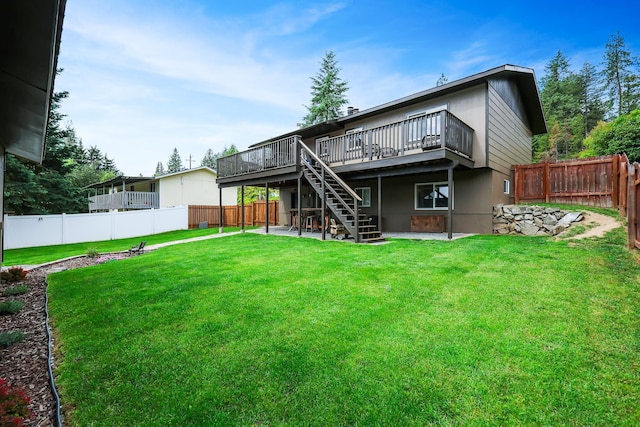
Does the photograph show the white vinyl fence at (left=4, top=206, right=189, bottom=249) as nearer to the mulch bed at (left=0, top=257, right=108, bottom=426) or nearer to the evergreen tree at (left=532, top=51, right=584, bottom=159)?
the mulch bed at (left=0, top=257, right=108, bottom=426)

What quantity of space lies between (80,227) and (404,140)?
15.8m

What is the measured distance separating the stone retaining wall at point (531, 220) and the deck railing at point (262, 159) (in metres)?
7.86

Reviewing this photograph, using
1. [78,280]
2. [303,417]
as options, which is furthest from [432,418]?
[78,280]

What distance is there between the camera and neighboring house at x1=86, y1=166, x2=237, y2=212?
2152cm

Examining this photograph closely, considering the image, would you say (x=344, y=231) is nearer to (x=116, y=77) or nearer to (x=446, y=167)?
(x=446, y=167)

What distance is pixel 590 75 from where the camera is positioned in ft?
109

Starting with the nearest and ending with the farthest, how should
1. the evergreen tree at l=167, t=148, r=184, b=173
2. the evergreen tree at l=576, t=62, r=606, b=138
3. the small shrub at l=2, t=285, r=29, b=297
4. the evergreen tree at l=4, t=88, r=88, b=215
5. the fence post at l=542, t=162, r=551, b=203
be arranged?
1. the small shrub at l=2, t=285, r=29, b=297
2. the fence post at l=542, t=162, r=551, b=203
3. the evergreen tree at l=4, t=88, r=88, b=215
4. the evergreen tree at l=576, t=62, r=606, b=138
5. the evergreen tree at l=167, t=148, r=184, b=173

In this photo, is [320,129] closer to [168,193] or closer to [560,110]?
[168,193]

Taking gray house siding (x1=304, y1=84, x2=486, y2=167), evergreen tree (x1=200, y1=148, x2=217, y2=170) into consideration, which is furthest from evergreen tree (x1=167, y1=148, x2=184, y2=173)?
gray house siding (x1=304, y1=84, x2=486, y2=167)

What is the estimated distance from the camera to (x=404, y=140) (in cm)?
1037

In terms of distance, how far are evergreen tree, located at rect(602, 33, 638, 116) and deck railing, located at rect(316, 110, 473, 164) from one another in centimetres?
3318

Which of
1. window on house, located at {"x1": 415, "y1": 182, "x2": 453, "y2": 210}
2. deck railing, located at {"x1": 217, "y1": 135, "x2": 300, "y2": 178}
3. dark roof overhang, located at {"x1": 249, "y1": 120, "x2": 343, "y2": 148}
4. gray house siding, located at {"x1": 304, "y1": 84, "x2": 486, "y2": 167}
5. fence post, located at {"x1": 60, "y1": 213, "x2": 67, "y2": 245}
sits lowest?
fence post, located at {"x1": 60, "y1": 213, "x2": 67, "y2": 245}

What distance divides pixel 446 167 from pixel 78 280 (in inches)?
396

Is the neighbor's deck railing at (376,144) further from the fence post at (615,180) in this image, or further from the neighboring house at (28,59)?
the neighboring house at (28,59)
